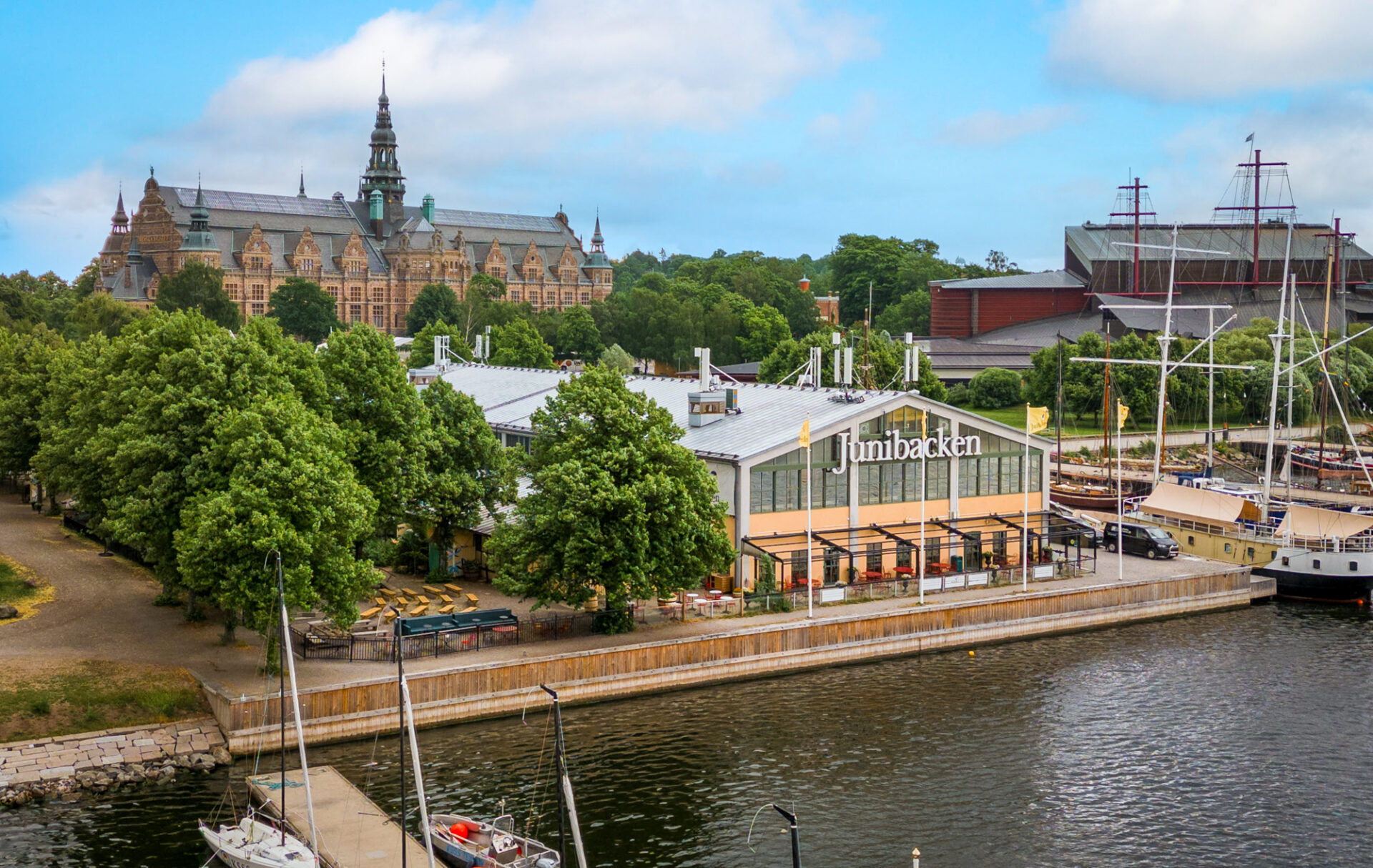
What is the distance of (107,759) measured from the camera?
40.0 meters

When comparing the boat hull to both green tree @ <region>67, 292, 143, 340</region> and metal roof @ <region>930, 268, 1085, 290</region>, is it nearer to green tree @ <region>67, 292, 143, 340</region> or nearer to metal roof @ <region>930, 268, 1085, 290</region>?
green tree @ <region>67, 292, 143, 340</region>

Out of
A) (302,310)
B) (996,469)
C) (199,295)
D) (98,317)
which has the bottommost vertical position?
(996,469)

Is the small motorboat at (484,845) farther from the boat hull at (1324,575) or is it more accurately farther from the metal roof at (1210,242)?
the metal roof at (1210,242)

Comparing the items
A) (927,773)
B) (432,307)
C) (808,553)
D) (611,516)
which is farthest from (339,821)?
(432,307)

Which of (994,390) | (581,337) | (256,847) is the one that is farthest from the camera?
(581,337)

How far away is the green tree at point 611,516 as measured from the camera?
162ft

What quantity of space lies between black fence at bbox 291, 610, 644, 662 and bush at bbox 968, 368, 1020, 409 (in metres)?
91.6

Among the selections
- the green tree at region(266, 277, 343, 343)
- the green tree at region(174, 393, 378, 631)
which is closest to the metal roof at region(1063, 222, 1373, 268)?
the green tree at region(266, 277, 343, 343)

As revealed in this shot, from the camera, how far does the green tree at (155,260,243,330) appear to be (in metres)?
160

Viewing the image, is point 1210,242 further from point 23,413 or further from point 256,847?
point 256,847

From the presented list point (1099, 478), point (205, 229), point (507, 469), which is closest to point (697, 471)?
point (507, 469)

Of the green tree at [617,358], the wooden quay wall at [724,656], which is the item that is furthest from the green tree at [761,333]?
the wooden quay wall at [724,656]

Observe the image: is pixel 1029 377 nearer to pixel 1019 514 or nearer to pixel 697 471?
pixel 1019 514

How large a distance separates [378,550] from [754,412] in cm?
1967
